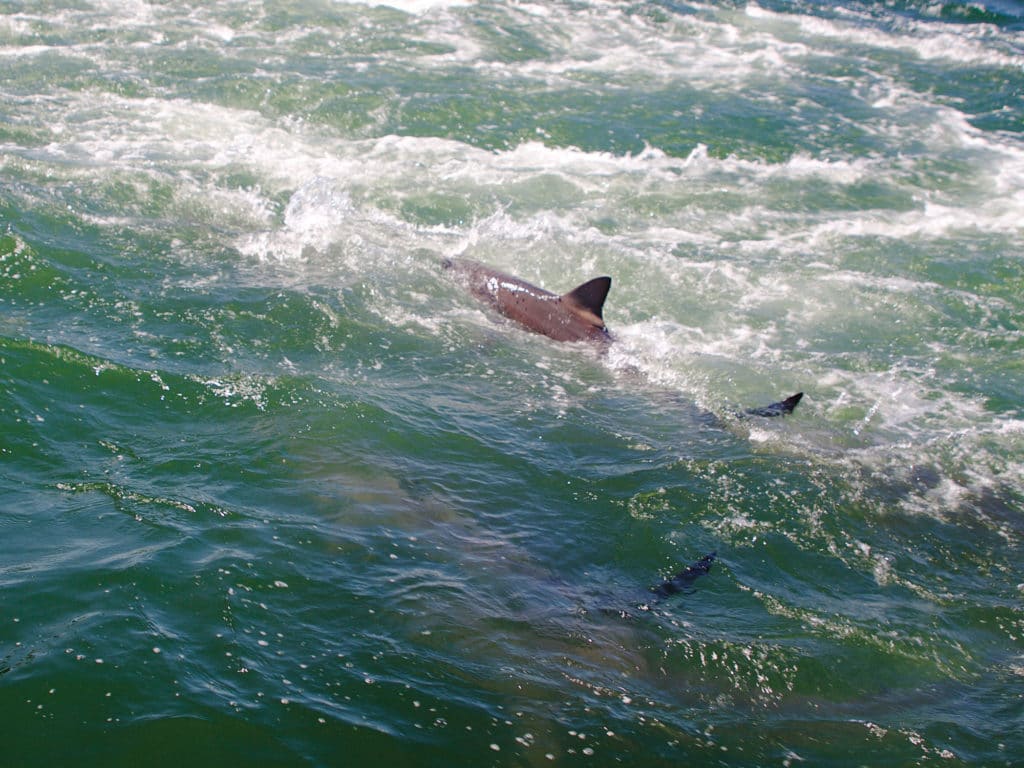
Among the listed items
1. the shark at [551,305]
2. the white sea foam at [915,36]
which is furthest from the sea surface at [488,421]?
the white sea foam at [915,36]

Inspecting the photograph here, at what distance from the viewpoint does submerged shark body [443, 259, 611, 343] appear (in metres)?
9.64

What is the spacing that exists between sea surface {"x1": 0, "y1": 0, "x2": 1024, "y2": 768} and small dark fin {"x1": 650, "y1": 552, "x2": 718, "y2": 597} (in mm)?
71

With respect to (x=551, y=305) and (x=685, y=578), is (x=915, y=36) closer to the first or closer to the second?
(x=551, y=305)

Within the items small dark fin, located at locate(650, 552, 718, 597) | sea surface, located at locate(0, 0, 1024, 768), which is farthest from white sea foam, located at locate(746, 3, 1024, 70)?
small dark fin, located at locate(650, 552, 718, 597)

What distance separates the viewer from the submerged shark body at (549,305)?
9.64 metres

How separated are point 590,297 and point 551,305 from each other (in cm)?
47

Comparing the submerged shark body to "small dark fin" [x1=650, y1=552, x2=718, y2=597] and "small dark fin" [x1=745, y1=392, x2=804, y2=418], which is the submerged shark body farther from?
"small dark fin" [x1=650, y1=552, x2=718, y2=597]

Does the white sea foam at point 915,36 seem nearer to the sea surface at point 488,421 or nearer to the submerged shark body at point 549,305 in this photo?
the sea surface at point 488,421

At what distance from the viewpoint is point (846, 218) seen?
1309cm

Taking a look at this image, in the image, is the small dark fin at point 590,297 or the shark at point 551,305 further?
the shark at point 551,305

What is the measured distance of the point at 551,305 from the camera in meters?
9.91

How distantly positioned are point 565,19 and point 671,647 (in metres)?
18.4

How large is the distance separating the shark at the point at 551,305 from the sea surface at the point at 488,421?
0.17 meters

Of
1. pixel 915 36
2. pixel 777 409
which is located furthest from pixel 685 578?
pixel 915 36
